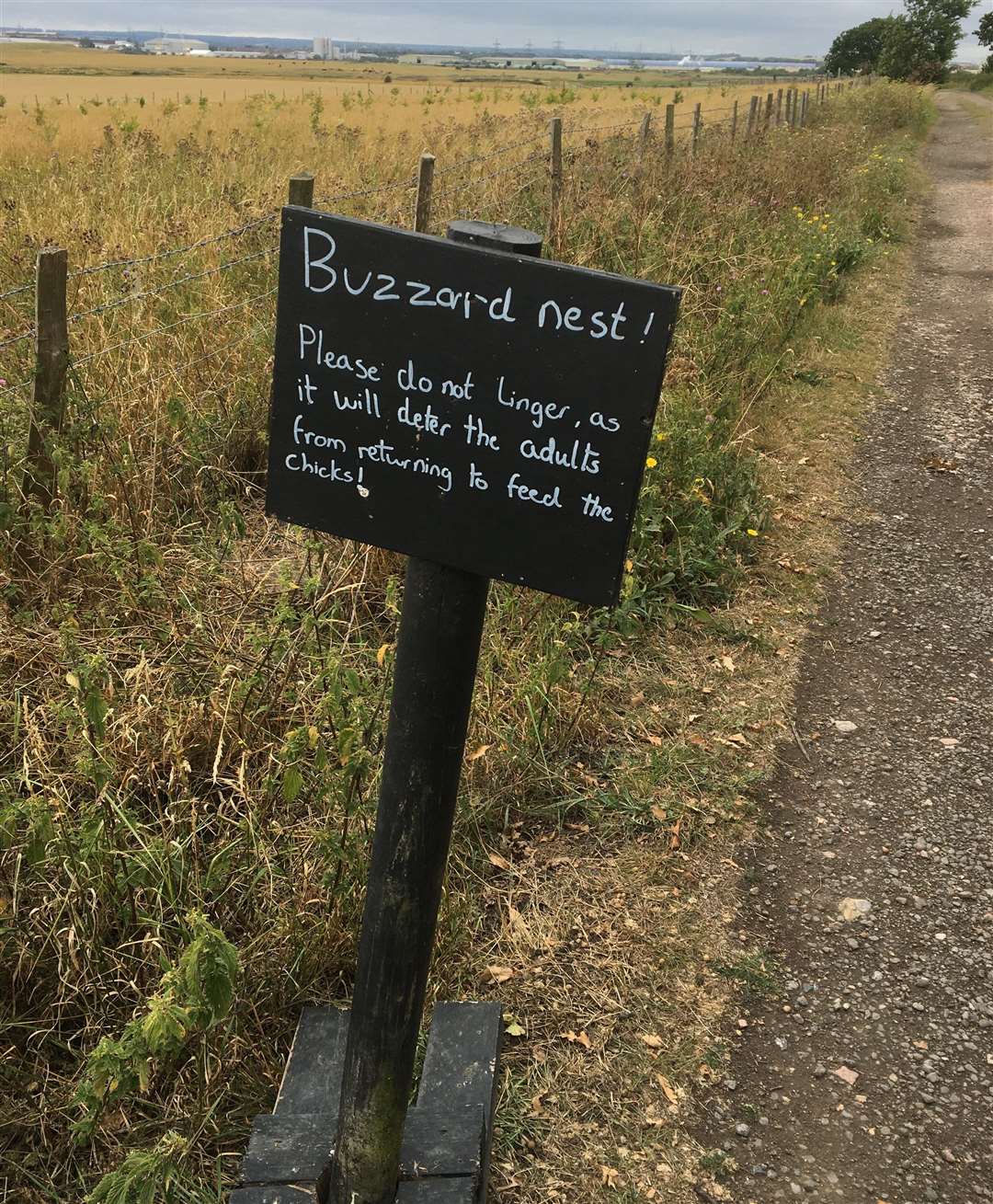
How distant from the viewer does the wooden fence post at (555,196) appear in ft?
21.4

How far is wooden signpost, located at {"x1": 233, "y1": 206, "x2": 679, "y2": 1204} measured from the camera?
4.61 ft

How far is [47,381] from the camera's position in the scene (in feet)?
11.7

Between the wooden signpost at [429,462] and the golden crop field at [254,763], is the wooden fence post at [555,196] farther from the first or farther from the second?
the wooden signpost at [429,462]

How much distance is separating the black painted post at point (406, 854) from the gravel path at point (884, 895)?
834 millimetres

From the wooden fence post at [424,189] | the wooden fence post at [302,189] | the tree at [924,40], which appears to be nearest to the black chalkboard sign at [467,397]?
the wooden fence post at [302,189]

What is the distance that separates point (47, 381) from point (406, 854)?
8.81ft

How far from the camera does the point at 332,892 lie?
7.98ft

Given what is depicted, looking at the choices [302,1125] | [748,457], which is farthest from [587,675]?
[748,457]

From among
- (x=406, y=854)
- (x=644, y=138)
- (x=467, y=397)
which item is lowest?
(x=406, y=854)

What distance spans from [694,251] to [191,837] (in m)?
5.78

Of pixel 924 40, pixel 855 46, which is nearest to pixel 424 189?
pixel 924 40

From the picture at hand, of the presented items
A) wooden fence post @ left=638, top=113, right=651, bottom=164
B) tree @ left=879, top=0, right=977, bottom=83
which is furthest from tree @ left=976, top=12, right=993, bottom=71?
wooden fence post @ left=638, top=113, right=651, bottom=164

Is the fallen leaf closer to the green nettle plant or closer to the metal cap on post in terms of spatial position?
the green nettle plant

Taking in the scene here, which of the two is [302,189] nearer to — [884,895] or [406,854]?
[406,854]
